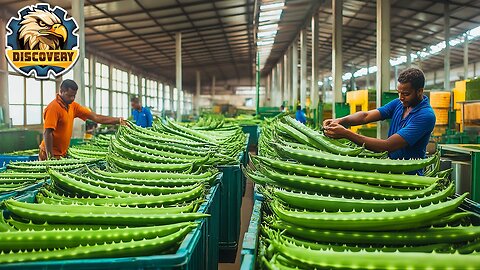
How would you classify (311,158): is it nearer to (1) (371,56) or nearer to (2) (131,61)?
(2) (131,61)

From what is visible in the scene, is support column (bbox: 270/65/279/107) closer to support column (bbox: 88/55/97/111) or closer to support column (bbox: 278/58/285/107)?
support column (bbox: 278/58/285/107)

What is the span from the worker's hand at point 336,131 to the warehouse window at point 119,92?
19.5 m

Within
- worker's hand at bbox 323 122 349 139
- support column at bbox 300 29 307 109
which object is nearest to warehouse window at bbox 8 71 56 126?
support column at bbox 300 29 307 109

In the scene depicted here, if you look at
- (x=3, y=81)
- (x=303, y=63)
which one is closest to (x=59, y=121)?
(x=3, y=81)

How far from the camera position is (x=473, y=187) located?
3826 mm

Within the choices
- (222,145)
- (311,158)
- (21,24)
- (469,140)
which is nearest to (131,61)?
(21,24)

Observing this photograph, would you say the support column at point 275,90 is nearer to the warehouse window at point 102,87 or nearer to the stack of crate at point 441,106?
the warehouse window at point 102,87

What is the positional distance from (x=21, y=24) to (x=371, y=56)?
847 inches

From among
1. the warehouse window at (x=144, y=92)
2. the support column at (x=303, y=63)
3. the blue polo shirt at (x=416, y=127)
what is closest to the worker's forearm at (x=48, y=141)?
the blue polo shirt at (x=416, y=127)

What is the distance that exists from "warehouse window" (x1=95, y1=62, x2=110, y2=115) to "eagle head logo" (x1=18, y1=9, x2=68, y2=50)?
11652mm

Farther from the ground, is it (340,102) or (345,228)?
(340,102)

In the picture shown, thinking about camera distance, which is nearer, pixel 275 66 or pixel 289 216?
pixel 289 216

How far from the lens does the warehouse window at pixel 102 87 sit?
60.8ft

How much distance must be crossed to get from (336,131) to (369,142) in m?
0.28
